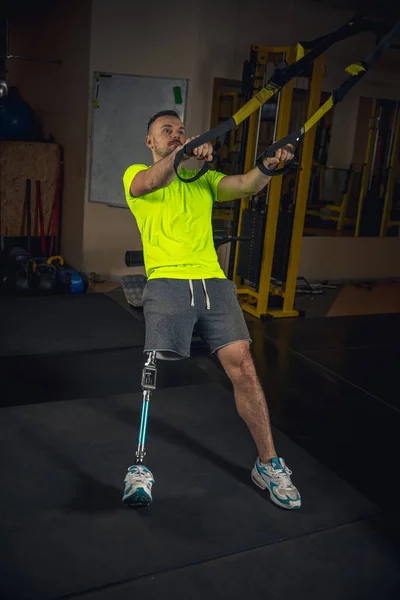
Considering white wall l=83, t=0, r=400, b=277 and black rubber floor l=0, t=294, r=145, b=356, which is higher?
white wall l=83, t=0, r=400, b=277

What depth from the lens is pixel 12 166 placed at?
5.38 meters

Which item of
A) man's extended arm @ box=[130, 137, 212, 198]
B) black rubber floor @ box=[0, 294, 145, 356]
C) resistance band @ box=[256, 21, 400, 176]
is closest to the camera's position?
resistance band @ box=[256, 21, 400, 176]

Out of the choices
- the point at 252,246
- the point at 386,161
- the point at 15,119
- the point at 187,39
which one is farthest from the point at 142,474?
the point at 386,161

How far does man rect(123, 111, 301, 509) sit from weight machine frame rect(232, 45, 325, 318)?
2.10m

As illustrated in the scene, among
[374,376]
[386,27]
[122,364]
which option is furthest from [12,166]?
[374,376]

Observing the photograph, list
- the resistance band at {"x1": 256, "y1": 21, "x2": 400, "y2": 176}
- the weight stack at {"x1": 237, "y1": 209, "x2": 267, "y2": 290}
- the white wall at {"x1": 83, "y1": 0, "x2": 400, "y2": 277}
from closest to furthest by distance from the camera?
1. the resistance band at {"x1": 256, "y1": 21, "x2": 400, "y2": 176}
2. the weight stack at {"x1": 237, "y1": 209, "x2": 267, "y2": 290}
3. the white wall at {"x1": 83, "y1": 0, "x2": 400, "y2": 277}

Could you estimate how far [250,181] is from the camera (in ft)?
6.85

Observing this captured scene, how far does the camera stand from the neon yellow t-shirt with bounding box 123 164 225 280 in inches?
82.3

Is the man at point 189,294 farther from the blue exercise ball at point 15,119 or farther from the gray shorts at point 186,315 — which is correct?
the blue exercise ball at point 15,119

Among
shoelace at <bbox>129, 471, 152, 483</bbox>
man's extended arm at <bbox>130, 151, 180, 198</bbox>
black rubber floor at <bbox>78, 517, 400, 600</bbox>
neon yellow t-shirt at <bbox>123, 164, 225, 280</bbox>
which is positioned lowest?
black rubber floor at <bbox>78, 517, 400, 600</bbox>

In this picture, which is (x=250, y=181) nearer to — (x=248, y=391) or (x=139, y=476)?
(x=248, y=391)

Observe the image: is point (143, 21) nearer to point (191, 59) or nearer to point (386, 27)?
point (191, 59)

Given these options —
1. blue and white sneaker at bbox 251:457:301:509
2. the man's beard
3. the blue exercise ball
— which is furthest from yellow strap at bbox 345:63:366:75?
the blue exercise ball

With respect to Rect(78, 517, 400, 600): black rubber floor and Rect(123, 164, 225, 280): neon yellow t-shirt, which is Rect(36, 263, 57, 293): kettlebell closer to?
Rect(123, 164, 225, 280): neon yellow t-shirt
